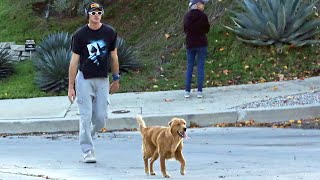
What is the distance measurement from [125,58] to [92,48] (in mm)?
6651

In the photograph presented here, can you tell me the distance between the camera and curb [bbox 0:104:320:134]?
35.7 ft

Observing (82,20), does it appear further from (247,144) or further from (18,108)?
(247,144)

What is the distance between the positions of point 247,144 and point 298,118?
2005 mm

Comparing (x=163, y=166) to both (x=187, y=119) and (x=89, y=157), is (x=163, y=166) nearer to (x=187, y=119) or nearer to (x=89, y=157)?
(x=89, y=157)

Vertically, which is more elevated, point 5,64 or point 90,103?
point 5,64

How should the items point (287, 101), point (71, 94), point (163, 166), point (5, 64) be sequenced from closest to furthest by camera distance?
point (163, 166) → point (71, 94) → point (287, 101) → point (5, 64)

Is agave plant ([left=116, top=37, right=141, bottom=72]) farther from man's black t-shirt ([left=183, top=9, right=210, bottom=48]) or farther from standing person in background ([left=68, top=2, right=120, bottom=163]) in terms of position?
standing person in background ([left=68, top=2, right=120, bottom=163])

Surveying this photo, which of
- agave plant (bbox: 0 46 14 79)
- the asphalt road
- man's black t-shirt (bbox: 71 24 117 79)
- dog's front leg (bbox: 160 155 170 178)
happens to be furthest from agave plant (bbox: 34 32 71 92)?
dog's front leg (bbox: 160 155 170 178)

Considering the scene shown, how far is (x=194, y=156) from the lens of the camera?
8477 mm

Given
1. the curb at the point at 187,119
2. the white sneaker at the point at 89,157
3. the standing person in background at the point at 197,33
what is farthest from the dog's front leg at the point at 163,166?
the standing person in background at the point at 197,33

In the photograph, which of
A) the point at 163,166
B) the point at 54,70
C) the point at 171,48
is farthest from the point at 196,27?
the point at 163,166

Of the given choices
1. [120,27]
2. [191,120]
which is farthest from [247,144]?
[120,27]

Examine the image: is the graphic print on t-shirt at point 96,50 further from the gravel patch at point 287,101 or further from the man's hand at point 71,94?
the gravel patch at point 287,101

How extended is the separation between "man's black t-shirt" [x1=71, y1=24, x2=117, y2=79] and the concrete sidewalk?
326cm
